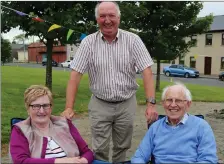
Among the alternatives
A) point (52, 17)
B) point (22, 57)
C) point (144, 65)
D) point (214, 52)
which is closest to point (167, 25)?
point (52, 17)

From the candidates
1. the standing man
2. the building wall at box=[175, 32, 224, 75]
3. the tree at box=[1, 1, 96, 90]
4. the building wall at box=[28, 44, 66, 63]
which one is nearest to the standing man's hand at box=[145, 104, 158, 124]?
the standing man

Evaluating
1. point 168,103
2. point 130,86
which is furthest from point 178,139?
point 130,86

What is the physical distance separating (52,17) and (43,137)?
733 centimetres

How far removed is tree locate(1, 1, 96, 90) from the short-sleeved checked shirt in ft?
20.2

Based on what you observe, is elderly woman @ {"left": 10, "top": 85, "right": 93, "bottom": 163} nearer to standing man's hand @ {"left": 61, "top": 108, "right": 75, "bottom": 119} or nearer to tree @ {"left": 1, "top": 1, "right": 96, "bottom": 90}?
standing man's hand @ {"left": 61, "top": 108, "right": 75, "bottom": 119}

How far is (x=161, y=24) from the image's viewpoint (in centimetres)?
1451

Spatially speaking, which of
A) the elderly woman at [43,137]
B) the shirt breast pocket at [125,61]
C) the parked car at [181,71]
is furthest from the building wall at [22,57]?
the elderly woman at [43,137]

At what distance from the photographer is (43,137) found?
2.82 m

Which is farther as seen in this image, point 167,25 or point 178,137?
point 167,25

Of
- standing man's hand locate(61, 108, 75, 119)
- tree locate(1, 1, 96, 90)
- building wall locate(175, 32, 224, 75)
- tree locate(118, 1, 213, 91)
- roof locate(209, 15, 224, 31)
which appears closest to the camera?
standing man's hand locate(61, 108, 75, 119)

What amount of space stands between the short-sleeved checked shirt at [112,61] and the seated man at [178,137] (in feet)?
1.84

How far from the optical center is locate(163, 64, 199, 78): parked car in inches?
1291

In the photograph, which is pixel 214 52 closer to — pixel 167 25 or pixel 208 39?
pixel 208 39

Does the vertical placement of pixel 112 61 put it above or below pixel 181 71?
above
